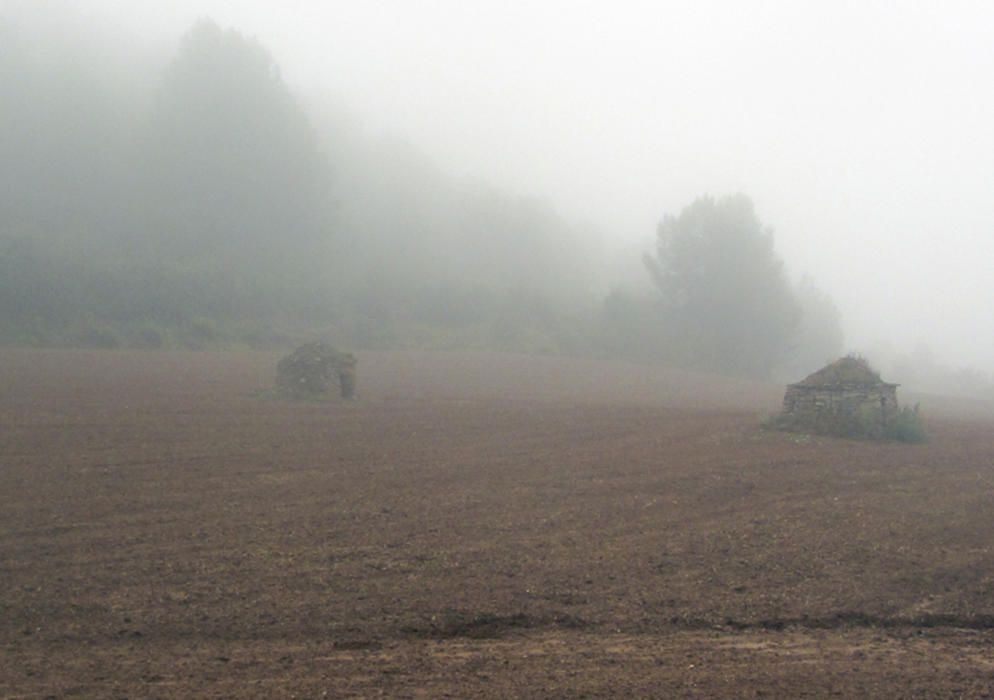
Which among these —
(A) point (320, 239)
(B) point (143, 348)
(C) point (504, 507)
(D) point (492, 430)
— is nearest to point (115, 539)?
(C) point (504, 507)

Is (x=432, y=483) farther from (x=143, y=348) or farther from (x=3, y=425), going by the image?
(x=143, y=348)

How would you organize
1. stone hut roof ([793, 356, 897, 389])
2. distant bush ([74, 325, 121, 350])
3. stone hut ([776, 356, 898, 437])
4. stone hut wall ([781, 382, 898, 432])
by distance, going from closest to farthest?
stone hut ([776, 356, 898, 437]) < stone hut wall ([781, 382, 898, 432]) < stone hut roof ([793, 356, 897, 389]) < distant bush ([74, 325, 121, 350])

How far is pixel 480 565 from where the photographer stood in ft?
31.0

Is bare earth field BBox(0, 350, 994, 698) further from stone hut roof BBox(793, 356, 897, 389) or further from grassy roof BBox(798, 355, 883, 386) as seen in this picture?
grassy roof BBox(798, 355, 883, 386)

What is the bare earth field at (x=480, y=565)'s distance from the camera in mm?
6680

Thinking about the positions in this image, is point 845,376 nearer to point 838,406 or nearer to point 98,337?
point 838,406

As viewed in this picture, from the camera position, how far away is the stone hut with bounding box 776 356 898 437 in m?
21.9

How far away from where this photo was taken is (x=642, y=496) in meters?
13.6

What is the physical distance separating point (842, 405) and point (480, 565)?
16.0 m

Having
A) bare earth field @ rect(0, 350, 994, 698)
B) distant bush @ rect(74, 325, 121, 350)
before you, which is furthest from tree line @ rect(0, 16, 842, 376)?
bare earth field @ rect(0, 350, 994, 698)

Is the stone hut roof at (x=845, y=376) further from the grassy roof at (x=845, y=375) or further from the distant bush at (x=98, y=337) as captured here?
the distant bush at (x=98, y=337)

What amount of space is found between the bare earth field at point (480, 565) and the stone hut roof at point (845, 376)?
10.2ft

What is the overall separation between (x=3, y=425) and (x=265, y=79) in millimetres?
56319

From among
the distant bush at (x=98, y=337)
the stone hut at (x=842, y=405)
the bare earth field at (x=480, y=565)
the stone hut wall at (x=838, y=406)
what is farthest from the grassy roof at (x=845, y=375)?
the distant bush at (x=98, y=337)
